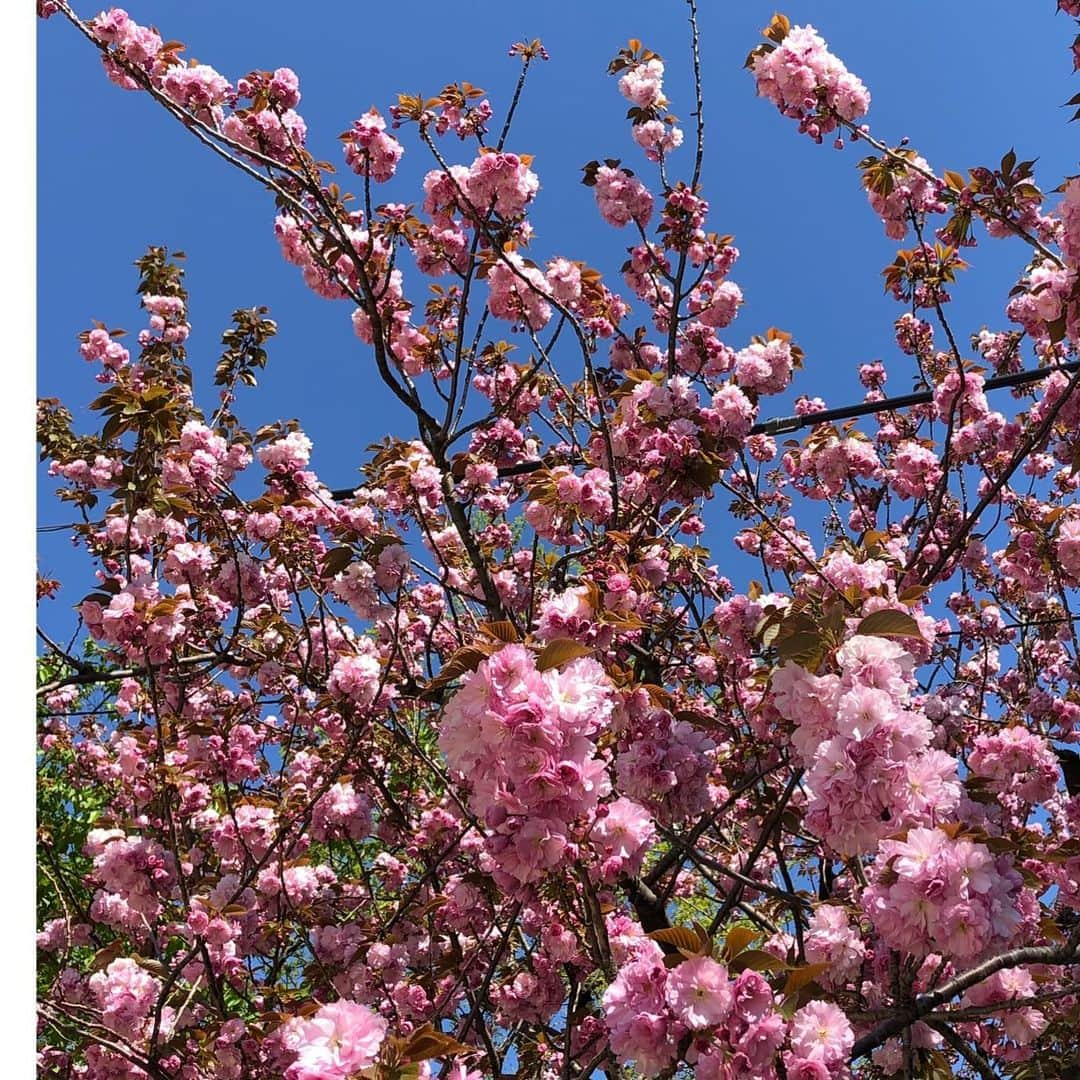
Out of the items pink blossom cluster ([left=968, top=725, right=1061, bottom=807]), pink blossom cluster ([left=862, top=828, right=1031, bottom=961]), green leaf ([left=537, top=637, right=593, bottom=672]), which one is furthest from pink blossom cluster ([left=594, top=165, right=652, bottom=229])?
pink blossom cluster ([left=862, top=828, right=1031, bottom=961])

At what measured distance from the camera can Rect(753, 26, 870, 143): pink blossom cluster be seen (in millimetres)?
3727

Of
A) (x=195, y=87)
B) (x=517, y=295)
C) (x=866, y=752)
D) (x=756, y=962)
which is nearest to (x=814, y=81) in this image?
(x=517, y=295)

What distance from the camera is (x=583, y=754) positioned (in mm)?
1720

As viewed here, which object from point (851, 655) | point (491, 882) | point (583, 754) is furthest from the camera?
point (491, 882)

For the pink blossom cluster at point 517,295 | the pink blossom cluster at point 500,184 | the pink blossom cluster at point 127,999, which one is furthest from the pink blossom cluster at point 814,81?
the pink blossom cluster at point 127,999

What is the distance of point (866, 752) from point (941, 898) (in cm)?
34

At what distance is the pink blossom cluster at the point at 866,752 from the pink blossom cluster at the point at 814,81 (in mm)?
2839

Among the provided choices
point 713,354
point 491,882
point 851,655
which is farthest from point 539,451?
point 851,655

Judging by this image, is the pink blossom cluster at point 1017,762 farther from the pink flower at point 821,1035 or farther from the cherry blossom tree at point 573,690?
the pink flower at point 821,1035

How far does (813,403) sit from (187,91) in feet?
16.2

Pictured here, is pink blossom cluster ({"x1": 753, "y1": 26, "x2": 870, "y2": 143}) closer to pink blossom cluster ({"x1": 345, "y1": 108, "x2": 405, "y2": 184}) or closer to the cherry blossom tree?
the cherry blossom tree

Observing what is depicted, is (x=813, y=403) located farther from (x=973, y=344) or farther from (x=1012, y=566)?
(x=1012, y=566)

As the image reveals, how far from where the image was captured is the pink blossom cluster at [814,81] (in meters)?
3.73

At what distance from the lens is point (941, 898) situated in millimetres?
1797
